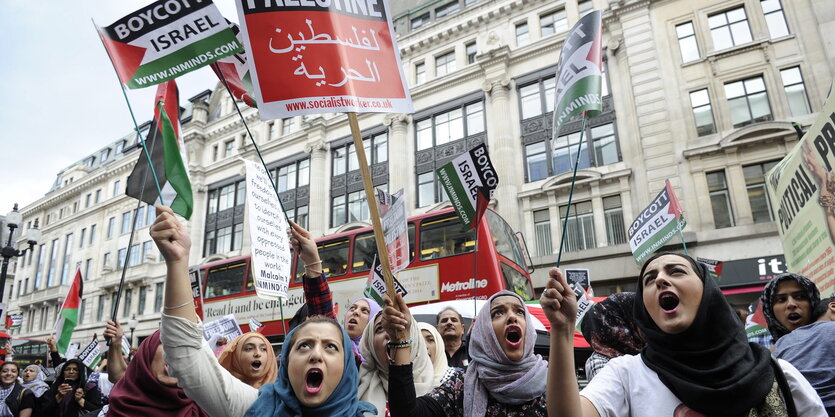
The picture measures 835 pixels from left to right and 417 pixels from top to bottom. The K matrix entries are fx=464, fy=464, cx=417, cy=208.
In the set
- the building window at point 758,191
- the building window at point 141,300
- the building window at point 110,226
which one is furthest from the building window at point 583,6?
the building window at point 110,226

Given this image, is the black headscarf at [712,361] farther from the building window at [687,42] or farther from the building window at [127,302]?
the building window at [127,302]

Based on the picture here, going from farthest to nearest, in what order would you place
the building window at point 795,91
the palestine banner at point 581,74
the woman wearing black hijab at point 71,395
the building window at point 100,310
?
the building window at point 100,310 → the building window at point 795,91 → the woman wearing black hijab at point 71,395 → the palestine banner at point 581,74

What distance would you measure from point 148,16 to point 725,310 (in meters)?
3.80

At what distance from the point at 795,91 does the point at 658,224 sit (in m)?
11.4

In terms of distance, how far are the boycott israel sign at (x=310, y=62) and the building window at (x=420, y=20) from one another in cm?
2328

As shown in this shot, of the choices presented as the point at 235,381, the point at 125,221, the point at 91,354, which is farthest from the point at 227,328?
the point at 125,221

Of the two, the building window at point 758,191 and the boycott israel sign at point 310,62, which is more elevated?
the building window at point 758,191

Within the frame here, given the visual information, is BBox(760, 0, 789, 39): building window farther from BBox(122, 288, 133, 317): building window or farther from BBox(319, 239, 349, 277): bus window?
BBox(122, 288, 133, 317): building window

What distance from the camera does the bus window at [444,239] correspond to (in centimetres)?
995

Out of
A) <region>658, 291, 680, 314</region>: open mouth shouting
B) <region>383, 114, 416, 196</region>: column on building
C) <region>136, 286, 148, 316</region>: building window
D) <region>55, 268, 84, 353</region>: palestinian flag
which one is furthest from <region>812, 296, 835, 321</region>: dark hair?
<region>136, 286, 148, 316</region>: building window

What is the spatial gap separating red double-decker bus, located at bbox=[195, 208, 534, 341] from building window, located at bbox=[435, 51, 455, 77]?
13.1m

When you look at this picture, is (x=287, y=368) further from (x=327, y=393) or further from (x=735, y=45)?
(x=735, y=45)

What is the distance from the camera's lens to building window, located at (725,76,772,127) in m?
14.8

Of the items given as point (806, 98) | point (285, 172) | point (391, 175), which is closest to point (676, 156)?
point (806, 98)
